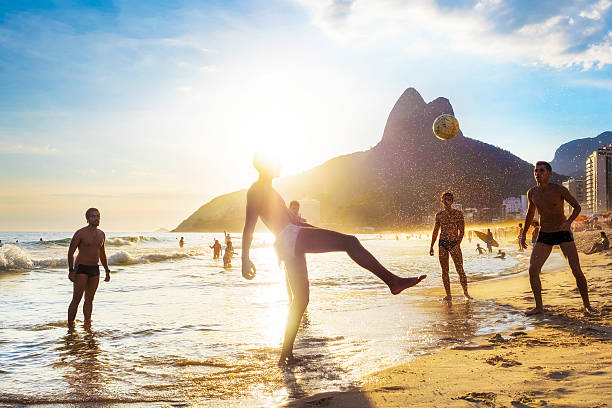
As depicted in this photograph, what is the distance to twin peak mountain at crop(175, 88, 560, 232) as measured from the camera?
132 meters

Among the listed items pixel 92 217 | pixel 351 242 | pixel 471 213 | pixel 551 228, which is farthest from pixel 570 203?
pixel 471 213

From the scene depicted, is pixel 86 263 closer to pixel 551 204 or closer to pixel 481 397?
pixel 481 397

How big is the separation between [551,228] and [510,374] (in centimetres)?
341

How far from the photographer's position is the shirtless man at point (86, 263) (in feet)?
22.1

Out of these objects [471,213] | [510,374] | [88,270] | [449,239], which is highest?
[471,213]

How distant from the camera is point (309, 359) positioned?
14.4 feet

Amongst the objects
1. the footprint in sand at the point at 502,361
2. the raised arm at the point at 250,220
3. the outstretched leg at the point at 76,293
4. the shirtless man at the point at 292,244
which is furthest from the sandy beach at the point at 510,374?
the outstretched leg at the point at 76,293

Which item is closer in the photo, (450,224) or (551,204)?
(551,204)

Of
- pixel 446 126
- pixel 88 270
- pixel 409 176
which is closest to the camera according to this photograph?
pixel 88 270

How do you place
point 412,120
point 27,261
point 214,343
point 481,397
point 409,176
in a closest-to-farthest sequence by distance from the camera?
point 481,397, point 214,343, point 27,261, point 409,176, point 412,120

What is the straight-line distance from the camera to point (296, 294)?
4152 millimetres

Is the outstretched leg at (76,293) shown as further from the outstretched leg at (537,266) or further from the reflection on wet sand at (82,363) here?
the outstretched leg at (537,266)

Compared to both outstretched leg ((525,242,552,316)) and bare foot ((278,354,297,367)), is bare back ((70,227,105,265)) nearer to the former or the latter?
bare foot ((278,354,297,367))

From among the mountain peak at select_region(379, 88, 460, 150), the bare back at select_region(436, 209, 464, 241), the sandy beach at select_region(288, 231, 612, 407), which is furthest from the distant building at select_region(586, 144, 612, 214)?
the sandy beach at select_region(288, 231, 612, 407)
